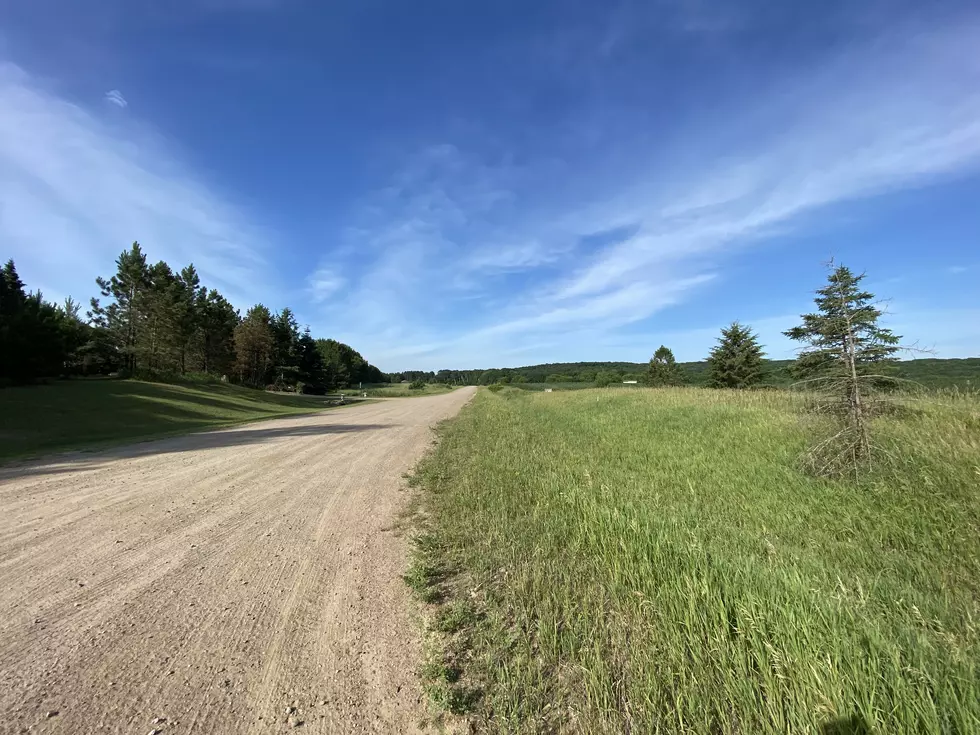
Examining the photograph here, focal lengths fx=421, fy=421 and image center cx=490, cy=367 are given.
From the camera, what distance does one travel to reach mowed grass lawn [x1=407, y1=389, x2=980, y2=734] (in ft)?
7.22

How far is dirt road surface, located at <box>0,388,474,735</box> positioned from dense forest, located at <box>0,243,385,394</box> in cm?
2361

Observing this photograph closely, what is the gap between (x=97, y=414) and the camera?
697 inches

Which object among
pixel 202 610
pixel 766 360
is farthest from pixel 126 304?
pixel 766 360

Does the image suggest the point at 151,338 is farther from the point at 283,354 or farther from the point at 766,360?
the point at 766,360

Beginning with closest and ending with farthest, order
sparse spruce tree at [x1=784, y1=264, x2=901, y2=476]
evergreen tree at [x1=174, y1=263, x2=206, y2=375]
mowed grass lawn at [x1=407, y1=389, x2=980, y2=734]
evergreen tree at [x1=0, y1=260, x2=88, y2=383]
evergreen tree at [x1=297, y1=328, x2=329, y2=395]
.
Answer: mowed grass lawn at [x1=407, y1=389, x2=980, y2=734] < sparse spruce tree at [x1=784, y1=264, x2=901, y2=476] < evergreen tree at [x1=0, y1=260, x2=88, y2=383] < evergreen tree at [x1=174, y1=263, x2=206, y2=375] < evergreen tree at [x1=297, y1=328, x2=329, y2=395]

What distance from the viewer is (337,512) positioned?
6363 millimetres

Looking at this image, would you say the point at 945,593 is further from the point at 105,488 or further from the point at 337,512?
the point at 105,488

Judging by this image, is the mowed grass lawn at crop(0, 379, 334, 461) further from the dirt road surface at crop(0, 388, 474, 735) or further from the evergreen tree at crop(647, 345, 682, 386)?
the evergreen tree at crop(647, 345, 682, 386)

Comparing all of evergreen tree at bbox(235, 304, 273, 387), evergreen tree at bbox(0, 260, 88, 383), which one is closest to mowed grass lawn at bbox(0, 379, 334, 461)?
evergreen tree at bbox(0, 260, 88, 383)

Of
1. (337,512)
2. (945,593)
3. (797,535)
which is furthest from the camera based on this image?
(337,512)

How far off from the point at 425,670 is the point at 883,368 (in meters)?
7.94

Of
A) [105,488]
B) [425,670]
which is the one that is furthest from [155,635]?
[105,488]

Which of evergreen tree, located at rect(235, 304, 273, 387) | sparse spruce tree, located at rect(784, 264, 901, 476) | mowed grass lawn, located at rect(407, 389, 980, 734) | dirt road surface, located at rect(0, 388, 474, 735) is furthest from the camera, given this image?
evergreen tree, located at rect(235, 304, 273, 387)

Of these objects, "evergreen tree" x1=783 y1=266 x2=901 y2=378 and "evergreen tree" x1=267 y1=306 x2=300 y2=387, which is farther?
"evergreen tree" x1=267 y1=306 x2=300 y2=387
